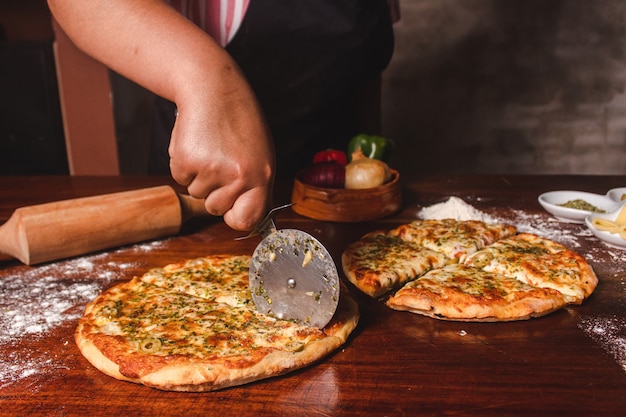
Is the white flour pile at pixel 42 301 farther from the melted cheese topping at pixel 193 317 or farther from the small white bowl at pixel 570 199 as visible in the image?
the small white bowl at pixel 570 199

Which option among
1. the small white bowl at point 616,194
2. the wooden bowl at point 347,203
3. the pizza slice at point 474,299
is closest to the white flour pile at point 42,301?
the wooden bowl at point 347,203

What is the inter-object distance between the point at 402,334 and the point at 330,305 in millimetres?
245

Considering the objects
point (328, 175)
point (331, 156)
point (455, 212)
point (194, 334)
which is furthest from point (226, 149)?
point (331, 156)

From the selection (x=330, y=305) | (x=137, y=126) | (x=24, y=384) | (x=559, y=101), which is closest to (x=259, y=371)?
(x=330, y=305)

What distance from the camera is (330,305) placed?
5.78ft

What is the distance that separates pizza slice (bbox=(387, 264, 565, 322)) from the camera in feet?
6.11

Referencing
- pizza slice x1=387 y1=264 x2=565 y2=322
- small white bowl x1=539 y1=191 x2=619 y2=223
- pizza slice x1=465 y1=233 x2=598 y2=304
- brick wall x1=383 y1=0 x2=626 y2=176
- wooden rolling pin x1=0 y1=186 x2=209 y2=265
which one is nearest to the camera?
pizza slice x1=387 y1=264 x2=565 y2=322

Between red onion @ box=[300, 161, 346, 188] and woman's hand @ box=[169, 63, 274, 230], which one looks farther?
red onion @ box=[300, 161, 346, 188]

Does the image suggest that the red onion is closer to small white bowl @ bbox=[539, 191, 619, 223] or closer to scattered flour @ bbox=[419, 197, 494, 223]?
scattered flour @ bbox=[419, 197, 494, 223]

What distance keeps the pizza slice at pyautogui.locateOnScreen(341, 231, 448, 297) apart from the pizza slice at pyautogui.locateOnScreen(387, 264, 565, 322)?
66mm

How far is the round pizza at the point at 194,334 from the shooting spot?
5.14ft

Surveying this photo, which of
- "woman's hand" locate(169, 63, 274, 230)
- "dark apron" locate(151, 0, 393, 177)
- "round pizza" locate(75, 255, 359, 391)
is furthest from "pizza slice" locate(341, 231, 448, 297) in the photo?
"dark apron" locate(151, 0, 393, 177)

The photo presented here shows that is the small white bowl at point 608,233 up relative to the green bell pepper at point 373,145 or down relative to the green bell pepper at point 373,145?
down

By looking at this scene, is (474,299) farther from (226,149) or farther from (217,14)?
(217,14)
